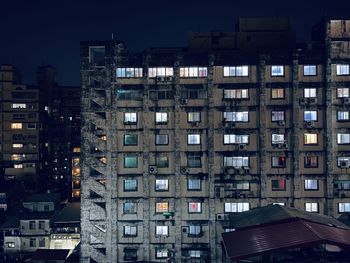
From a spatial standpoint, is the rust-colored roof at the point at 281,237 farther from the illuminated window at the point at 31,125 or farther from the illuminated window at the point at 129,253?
the illuminated window at the point at 31,125

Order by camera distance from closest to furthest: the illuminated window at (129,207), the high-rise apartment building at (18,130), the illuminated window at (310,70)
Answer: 1. the illuminated window at (310,70)
2. the illuminated window at (129,207)
3. the high-rise apartment building at (18,130)

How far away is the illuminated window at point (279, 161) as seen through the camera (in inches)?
1967

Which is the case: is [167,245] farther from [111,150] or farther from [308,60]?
[308,60]

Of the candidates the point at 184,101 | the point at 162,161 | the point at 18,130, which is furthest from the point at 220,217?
the point at 18,130

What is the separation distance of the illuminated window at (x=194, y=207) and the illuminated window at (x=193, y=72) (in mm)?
15451

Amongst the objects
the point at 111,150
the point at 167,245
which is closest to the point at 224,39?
the point at 111,150

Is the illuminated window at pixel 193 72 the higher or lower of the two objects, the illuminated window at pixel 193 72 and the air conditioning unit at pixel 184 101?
the higher

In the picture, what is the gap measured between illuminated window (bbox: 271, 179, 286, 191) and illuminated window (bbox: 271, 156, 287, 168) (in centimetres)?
181

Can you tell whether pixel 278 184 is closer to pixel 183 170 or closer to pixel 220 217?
pixel 220 217

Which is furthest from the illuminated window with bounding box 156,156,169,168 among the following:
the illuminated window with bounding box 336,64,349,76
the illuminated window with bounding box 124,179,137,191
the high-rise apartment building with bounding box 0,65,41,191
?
the high-rise apartment building with bounding box 0,65,41,191

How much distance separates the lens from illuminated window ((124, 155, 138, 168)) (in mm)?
50469

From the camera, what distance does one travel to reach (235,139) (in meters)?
50.1

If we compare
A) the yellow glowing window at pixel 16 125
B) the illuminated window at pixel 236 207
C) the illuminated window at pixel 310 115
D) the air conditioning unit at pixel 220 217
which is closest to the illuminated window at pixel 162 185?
the air conditioning unit at pixel 220 217

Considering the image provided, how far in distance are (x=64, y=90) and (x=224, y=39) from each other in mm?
80620
